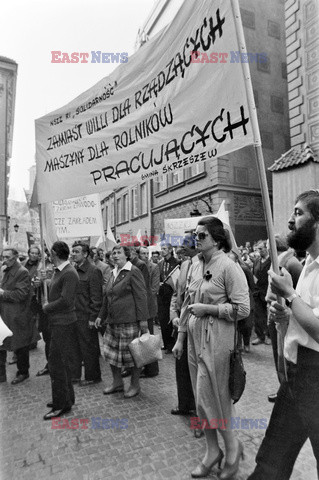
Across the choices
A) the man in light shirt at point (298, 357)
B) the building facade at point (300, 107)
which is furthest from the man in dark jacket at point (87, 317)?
the building facade at point (300, 107)

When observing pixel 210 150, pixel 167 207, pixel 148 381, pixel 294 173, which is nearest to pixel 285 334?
pixel 210 150

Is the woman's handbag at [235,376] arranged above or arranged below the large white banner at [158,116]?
below

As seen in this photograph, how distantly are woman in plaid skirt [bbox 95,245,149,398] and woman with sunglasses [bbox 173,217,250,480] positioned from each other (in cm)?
172

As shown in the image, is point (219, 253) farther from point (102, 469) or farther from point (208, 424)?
point (102, 469)

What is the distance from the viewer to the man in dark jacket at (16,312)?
5199 mm

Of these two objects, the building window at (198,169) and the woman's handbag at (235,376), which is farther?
the building window at (198,169)

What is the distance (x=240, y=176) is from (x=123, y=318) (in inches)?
543

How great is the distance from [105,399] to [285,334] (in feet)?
10.2

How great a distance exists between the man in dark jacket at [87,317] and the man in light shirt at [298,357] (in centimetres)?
343

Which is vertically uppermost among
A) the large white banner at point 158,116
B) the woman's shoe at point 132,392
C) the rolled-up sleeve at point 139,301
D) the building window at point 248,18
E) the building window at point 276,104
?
the building window at point 248,18

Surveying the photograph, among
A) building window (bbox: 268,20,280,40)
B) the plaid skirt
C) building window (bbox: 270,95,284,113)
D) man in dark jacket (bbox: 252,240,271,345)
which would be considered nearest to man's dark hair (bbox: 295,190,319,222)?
the plaid skirt

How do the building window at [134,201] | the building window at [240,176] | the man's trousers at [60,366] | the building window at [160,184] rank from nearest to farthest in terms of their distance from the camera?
1. the man's trousers at [60,366]
2. the building window at [240,176]
3. the building window at [160,184]
4. the building window at [134,201]

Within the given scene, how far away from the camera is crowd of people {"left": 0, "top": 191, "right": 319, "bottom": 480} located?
6.04 ft

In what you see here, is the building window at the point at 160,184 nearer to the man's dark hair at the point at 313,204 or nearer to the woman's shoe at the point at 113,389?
the woman's shoe at the point at 113,389
